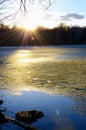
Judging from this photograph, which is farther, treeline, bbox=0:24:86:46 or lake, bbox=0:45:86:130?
treeline, bbox=0:24:86:46

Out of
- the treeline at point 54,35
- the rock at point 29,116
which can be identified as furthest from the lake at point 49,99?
the treeline at point 54,35

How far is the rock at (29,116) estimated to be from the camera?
572 cm

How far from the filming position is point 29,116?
19.4 ft

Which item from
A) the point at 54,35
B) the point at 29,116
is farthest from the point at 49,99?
the point at 54,35

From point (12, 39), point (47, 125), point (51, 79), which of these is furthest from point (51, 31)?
point (47, 125)

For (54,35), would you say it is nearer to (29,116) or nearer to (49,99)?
(49,99)

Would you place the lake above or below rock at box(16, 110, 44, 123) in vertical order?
below

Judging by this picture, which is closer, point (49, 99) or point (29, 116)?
point (29, 116)

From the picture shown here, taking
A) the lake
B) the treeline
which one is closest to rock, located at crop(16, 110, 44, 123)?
the lake

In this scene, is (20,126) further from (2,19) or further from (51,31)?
(51,31)

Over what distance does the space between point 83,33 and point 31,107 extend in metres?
69.4

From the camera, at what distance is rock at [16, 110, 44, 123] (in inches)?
225

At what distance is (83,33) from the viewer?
246 feet

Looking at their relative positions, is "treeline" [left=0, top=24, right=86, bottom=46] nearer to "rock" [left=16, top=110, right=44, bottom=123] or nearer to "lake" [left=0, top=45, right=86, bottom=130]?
"lake" [left=0, top=45, right=86, bottom=130]
